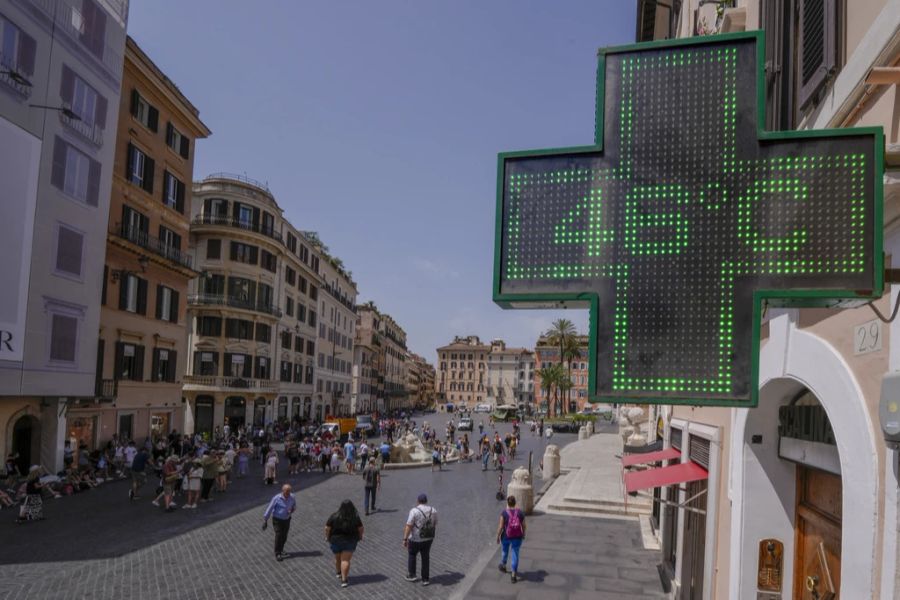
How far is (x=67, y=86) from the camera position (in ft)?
78.8

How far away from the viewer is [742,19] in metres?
8.12

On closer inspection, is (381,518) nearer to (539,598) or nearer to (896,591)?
(539,598)

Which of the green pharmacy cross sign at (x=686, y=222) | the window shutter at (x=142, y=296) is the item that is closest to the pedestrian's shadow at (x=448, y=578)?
the green pharmacy cross sign at (x=686, y=222)

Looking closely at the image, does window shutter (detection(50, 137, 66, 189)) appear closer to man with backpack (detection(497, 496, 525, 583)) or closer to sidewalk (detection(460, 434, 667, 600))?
sidewalk (detection(460, 434, 667, 600))

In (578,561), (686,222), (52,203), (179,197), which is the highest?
(179,197)

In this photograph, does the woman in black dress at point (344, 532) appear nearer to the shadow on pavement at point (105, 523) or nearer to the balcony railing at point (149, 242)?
the shadow on pavement at point (105, 523)

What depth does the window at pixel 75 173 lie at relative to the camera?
23.6 metres

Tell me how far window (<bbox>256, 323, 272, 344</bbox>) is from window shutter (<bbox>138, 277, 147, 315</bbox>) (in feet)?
58.0

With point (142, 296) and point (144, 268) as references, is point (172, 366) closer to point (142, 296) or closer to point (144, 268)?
point (142, 296)

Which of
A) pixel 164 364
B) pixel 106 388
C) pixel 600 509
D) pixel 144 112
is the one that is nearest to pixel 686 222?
pixel 600 509

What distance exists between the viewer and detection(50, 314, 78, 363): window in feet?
78.6

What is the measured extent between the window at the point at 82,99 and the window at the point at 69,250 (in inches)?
174

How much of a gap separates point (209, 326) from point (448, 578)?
39346mm

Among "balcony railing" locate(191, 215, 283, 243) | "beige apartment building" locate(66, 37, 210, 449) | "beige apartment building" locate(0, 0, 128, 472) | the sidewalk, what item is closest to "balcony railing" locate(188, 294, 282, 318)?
"balcony railing" locate(191, 215, 283, 243)
